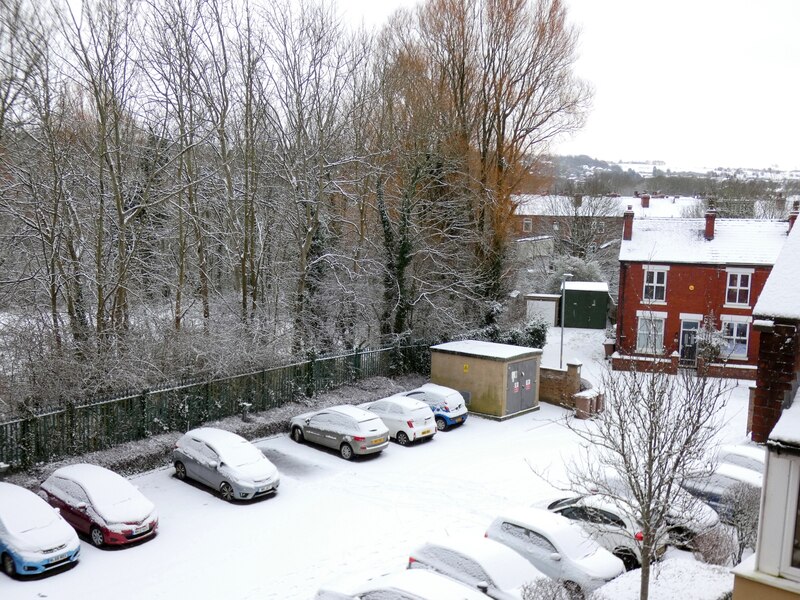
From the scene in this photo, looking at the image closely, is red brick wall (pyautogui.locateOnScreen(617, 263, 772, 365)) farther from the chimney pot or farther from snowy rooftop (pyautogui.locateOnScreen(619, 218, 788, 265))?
the chimney pot

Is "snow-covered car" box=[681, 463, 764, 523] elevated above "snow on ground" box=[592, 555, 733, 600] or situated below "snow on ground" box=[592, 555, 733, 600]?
below

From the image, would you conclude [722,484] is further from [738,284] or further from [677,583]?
[738,284]

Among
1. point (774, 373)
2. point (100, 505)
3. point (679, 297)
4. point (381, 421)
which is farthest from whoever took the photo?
point (679, 297)

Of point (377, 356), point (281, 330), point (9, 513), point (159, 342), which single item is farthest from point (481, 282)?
point (9, 513)

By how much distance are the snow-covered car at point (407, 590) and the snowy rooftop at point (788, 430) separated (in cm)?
483

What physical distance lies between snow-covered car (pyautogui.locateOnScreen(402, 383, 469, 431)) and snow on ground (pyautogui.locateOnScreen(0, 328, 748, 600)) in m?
0.52

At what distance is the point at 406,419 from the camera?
2119cm

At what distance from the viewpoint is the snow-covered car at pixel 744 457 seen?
17.9m

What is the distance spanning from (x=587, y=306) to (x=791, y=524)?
34813 millimetres

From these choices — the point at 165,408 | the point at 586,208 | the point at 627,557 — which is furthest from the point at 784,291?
the point at 586,208

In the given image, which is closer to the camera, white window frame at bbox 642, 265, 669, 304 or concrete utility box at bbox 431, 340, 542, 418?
concrete utility box at bbox 431, 340, 542, 418

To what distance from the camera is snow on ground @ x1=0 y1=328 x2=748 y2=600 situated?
1272 centimetres

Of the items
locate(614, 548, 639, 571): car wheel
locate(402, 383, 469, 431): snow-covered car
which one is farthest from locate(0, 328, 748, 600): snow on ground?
locate(614, 548, 639, 571): car wheel

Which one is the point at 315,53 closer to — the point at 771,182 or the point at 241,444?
the point at 241,444
